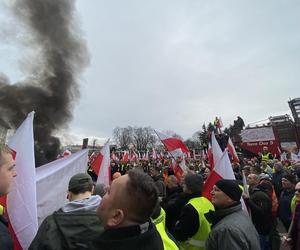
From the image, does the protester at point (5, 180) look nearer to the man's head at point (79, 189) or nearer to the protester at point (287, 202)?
the man's head at point (79, 189)

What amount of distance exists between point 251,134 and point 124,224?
4076 cm

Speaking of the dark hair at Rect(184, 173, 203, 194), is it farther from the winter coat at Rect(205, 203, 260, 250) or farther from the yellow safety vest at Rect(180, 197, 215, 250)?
the winter coat at Rect(205, 203, 260, 250)

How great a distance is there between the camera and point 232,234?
3080 millimetres

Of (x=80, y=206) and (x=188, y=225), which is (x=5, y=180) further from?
(x=188, y=225)

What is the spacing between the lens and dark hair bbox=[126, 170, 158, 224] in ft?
5.39

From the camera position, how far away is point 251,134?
40250mm

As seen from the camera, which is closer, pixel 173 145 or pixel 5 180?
pixel 5 180

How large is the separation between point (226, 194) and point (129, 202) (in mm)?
2115

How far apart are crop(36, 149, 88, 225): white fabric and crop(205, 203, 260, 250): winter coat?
78.4 inches

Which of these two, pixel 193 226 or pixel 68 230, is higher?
pixel 68 230

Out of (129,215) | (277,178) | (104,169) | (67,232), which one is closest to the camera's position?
(129,215)

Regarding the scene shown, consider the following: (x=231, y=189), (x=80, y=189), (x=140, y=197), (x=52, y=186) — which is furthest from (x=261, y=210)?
(x=140, y=197)

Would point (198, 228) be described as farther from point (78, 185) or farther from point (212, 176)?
point (78, 185)

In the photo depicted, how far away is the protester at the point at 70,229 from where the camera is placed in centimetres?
227
